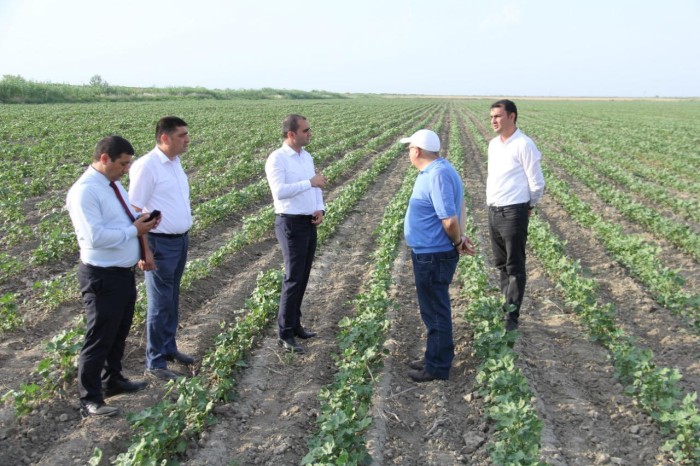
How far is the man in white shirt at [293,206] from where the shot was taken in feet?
15.7

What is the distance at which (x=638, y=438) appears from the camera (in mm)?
3826

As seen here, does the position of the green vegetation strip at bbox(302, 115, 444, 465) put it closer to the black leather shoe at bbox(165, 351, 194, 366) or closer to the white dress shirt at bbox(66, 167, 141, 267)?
the black leather shoe at bbox(165, 351, 194, 366)

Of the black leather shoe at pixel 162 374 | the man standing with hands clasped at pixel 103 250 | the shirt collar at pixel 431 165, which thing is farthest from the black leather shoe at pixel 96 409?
the shirt collar at pixel 431 165

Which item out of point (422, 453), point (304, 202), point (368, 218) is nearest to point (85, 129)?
point (368, 218)

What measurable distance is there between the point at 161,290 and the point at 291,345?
1319mm

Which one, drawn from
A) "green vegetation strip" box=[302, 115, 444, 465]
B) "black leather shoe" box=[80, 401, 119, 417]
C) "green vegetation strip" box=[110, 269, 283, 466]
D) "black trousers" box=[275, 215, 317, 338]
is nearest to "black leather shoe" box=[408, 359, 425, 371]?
"green vegetation strip" box=[302, 115, 444, 465]

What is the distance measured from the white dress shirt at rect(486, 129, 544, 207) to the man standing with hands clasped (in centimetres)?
316

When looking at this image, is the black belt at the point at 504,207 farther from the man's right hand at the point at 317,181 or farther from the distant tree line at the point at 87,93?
the distant tree line at the point at 87,93

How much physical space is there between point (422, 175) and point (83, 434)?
123 inches

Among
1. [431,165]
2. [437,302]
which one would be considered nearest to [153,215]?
[431,165]

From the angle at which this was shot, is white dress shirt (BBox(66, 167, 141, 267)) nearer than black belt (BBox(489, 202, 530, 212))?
Yes

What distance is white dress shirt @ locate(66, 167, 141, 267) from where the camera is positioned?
3.62m

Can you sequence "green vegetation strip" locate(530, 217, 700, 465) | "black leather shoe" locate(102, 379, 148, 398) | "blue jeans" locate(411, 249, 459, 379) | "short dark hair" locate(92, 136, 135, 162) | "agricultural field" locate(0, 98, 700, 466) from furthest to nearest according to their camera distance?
"blue jeans" locate(411, 249, 459, 379) → "black leather shoe" locate(102, 379, 148, 398) → "short dark hair" locate(92, 136, 135, 162) → "agricultural field" locate(0, 98, 700, 466) → "green vegetation strip" locate(530, 217, 700, 465)

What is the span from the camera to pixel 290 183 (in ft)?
16.0
